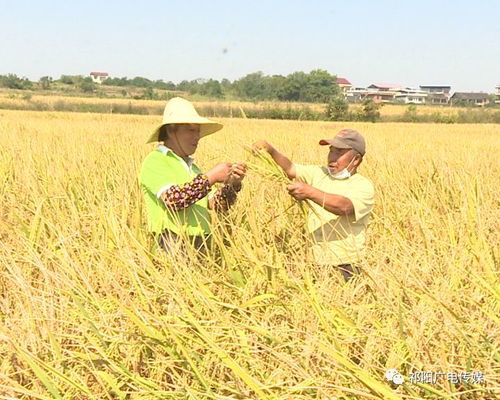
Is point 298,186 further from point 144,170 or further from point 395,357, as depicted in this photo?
point 395,357

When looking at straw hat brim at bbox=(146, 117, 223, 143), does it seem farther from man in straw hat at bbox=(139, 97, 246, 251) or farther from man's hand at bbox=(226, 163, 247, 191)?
man's hand at bbox=(226, 163, 247, 191)

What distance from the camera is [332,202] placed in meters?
2.42

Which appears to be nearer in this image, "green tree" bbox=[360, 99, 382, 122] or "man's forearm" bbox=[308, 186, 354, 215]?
"man's forearm" bbox=[308, 186, 354, 215]

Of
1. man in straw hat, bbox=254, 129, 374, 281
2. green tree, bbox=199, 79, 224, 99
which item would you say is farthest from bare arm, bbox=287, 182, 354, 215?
green tree, bbox=199, 79, 224, 99

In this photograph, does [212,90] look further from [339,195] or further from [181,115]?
[339,195]

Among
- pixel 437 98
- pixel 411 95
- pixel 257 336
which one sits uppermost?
pixel 411 95

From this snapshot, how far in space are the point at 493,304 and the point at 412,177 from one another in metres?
2.86

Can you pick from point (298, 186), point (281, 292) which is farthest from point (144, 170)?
point (281, 292)

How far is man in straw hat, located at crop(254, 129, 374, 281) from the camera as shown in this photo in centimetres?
247

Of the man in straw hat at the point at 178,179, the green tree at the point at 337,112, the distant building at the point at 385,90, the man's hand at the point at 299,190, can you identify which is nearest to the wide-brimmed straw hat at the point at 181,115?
the man in straw hat at the point at 178,179

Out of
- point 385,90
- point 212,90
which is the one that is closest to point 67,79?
point 385,90

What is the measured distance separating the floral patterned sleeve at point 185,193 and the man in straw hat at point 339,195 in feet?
1.09

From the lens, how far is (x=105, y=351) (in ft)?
5.68

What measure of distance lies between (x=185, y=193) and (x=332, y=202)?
652 millimetres
